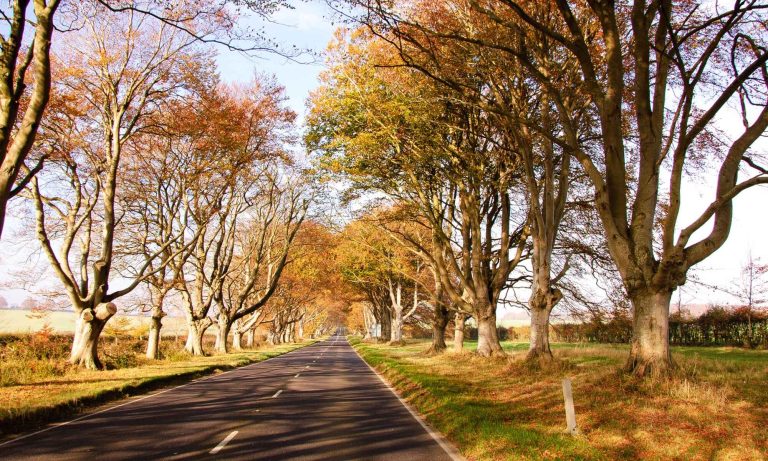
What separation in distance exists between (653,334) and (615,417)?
8.11 ft

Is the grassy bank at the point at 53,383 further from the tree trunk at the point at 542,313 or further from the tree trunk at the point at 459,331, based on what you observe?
the tree trunk at the point at 459,331

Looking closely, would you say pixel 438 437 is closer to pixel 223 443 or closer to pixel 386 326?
pixel 223 443

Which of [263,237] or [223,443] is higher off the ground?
[263,237]

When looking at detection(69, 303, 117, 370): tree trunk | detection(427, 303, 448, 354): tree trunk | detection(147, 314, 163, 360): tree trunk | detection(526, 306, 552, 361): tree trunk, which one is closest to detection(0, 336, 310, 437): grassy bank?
detection(69, 303, 117, 370): tree trunk

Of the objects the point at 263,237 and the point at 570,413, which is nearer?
the point at 570,413

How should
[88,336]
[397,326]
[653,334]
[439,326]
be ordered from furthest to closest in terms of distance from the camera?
[397,326], [439,326], [88,336], [653,334]

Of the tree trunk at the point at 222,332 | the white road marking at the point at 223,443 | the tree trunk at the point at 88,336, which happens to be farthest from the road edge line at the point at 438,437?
the tree trunk at the point at 222,332

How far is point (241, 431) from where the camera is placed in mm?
8266

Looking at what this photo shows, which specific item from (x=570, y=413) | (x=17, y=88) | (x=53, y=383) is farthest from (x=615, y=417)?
(x=53, y=383)

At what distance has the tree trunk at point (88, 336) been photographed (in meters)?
16.9

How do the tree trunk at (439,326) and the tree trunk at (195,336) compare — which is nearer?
the tree trunk at (439,326)

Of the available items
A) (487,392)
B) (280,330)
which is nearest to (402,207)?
(487,392)

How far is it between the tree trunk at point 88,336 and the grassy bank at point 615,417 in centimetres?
1154

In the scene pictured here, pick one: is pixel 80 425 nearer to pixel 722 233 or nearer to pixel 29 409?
pixel 29 409
